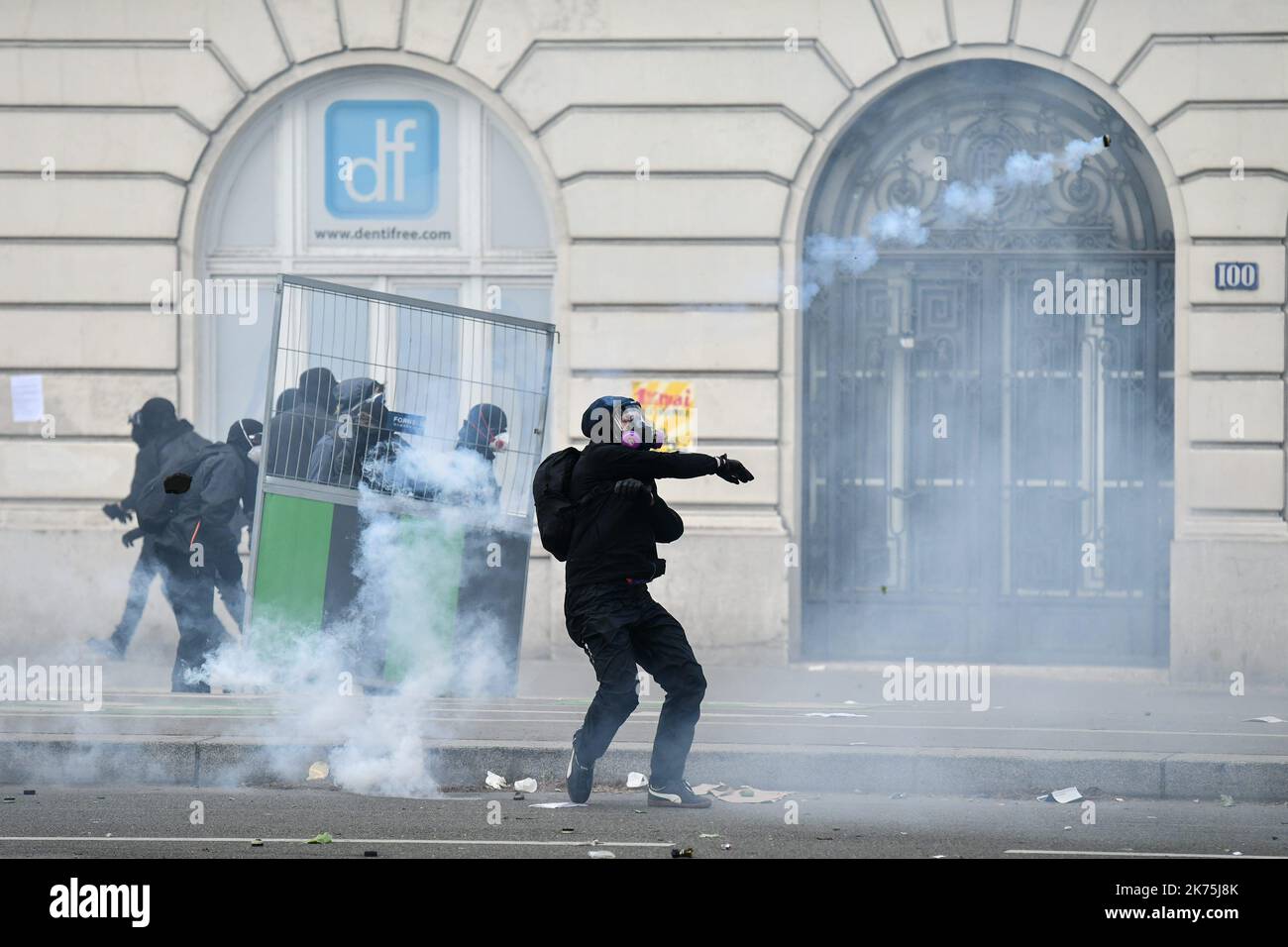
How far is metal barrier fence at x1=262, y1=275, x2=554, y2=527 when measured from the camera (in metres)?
9.17

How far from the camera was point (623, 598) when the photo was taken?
7.91m

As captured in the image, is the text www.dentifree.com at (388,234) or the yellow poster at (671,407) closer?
the yellow poster at (671,407)

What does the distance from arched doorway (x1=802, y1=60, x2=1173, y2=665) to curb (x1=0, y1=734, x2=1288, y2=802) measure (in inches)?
158

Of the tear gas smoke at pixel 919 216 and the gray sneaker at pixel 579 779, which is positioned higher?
the tear gas smoke at pixel 919 216

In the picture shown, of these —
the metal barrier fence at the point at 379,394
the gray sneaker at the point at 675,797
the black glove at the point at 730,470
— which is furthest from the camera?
the metal barrier fence at the point at 379,394

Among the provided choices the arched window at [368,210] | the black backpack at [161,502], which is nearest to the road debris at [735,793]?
the black backpack at [161,502]

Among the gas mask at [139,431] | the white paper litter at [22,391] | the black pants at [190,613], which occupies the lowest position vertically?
the black pants at [190,613]

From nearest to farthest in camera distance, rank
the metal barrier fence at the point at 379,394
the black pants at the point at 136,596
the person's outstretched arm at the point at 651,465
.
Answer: the person's outstretched arm at the point at 651,465, the metal barrier fence at the point at 379,394, the black pants at the point at 136,596

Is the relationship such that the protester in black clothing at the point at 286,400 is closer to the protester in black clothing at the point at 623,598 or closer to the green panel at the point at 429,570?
the green panel at the point at 429,570

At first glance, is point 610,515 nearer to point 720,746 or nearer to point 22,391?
point 720,746

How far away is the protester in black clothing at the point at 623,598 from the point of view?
787 cm

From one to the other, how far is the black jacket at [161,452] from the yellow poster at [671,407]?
9.67 ft

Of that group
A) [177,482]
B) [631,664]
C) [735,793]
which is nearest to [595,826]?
[631,664]

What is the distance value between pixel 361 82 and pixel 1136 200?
5.43 metres
